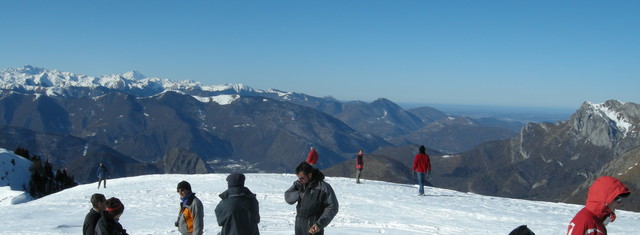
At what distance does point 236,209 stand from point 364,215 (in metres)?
12.8

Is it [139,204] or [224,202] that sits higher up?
[224,202]

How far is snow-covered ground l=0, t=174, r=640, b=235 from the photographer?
18094mm

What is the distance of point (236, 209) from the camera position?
28.4ft

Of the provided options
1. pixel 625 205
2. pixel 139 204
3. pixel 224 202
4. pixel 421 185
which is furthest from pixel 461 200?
pixel 625 205

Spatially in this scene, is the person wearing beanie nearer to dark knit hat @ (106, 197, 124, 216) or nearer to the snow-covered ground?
dark knit hat @ (106, 197, 124, 216)

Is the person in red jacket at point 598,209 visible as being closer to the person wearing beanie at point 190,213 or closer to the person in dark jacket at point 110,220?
the person wearing beanie at point 190,213

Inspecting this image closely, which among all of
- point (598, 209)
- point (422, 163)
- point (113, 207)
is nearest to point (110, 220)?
point (113, 207)

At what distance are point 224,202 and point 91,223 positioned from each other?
239 centimetres

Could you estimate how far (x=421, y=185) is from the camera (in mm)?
25828

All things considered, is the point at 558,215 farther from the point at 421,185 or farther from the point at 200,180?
the point at 200,180

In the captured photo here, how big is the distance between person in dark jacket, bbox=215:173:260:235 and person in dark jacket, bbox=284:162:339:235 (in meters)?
1.01

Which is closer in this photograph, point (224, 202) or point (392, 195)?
point (224, 202)

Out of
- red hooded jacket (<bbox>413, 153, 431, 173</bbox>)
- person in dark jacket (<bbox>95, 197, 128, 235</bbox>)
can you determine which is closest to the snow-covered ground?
red hooded jacket (<bbox>413, 153, 431, 173</bbox>)

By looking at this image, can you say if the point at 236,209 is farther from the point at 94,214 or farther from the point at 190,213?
the point at 94,214
